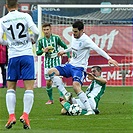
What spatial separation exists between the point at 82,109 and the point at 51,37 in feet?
12.7

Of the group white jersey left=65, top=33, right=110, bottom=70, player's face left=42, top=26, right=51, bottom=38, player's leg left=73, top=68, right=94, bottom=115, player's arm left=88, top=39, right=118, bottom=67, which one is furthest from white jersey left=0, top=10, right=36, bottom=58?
player's face left=42, top=26, right=51, bottom=38

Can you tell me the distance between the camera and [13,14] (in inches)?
432

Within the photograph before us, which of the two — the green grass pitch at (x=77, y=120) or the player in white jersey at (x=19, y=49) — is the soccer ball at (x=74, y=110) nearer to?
the green grass pitch at (x=77, y=120)

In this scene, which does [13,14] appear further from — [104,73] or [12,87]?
[104,73]

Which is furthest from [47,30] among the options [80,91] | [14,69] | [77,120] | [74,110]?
[14,69]

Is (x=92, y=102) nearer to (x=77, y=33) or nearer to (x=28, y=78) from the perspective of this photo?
(x=77, y=33)

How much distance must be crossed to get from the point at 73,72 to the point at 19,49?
2899 mm

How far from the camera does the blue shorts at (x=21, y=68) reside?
11.0 meters

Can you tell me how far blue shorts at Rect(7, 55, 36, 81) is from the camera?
11.0 metres

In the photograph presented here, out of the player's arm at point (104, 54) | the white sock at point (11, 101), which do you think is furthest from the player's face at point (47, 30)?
the white sock at point (11, 101)

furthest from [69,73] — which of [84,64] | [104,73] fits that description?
[104,73]

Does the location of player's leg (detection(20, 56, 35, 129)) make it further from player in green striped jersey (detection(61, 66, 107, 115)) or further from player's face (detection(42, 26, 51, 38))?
player's face (detection(42, 26, 51, 38))

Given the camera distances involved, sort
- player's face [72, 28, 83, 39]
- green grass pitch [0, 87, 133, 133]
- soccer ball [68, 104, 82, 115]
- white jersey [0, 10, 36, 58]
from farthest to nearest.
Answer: player's face [72, 28, 83, 39] → soccer ball [68, 104, 82, 115] → white jersey [0, 10, 36, 58] → green grass pitch [0, 87, 133, 133]

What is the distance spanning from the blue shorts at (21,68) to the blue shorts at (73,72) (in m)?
2.67
